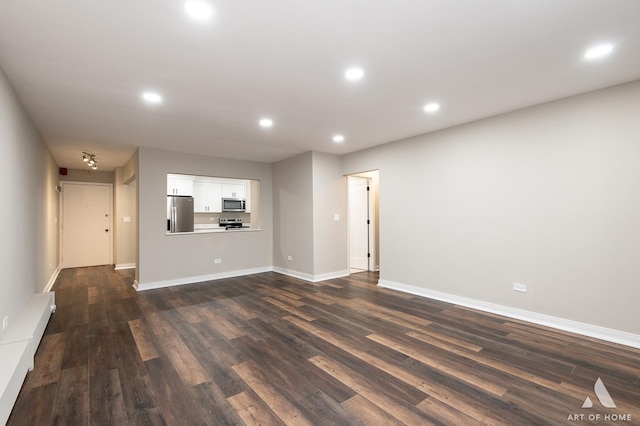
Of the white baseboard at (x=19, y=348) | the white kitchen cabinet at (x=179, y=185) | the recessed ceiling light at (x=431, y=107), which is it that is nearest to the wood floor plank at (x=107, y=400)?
the white baseboard at (x=19, y=348)

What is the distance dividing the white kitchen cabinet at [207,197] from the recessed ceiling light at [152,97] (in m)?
5.35

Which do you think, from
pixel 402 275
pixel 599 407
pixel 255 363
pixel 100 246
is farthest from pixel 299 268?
pixel 100 246

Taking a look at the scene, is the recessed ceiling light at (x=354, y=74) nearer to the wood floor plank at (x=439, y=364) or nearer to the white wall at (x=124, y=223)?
the wood floor plank at (x=439, y=364)

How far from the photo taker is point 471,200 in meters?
4.18

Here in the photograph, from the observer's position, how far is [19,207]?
3186 mm

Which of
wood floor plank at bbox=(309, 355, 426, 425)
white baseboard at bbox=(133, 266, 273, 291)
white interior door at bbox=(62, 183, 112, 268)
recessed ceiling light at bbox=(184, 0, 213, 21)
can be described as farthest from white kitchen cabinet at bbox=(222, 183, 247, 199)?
recessed ceiling light at bbox=(184, 0, 213, 21)

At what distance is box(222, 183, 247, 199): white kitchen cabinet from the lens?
8922mm

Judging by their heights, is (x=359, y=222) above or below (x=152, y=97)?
below

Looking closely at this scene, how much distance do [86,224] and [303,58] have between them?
26.4 feet

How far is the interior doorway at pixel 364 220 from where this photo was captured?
22.8ft

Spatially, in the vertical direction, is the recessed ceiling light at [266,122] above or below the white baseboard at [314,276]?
above

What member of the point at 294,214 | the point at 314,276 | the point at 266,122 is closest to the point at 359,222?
the point at 294,214

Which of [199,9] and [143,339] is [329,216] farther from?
[199,9]

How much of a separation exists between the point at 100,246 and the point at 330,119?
743 centimetres
